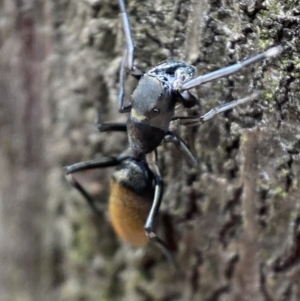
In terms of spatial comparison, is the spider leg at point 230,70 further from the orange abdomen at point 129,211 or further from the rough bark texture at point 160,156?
the orange abdomen at point 129,211

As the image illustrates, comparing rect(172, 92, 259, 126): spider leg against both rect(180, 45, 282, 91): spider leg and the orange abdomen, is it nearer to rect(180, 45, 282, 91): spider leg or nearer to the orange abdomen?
rect(180, 45, 282, 91): spider leg

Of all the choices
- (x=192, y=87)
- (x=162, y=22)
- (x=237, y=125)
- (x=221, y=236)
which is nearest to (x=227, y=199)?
(x=221, y=236)

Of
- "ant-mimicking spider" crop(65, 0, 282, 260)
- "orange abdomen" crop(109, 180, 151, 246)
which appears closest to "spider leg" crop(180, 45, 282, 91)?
"ant-mimicking spider" crop(65, 0, 282, 260)

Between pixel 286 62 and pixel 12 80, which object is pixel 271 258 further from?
pixel 12 80

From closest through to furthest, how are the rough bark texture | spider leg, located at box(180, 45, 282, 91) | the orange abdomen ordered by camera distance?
1. spider leg, located at box(180, 45, 282, 91)
2. the rough bark texture
3. the orange abdomen

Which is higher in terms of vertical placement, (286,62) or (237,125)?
(286,62)
